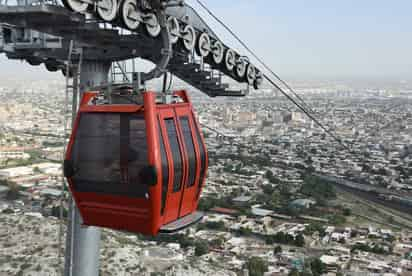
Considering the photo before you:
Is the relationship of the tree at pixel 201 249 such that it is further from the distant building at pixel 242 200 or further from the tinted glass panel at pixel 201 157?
the tinted glass panel at pixel 201 157

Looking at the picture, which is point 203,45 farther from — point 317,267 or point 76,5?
point 317,267

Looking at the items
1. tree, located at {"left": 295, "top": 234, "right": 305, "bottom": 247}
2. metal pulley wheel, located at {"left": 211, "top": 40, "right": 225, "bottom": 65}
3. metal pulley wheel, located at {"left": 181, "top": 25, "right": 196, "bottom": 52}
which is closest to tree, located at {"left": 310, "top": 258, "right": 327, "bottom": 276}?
tree, located at {"left": 295, "top": 234, "right": 305, "bottom": 247}

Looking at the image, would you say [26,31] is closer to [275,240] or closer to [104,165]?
[104,165]

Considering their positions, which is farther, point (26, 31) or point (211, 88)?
point (211, 88)

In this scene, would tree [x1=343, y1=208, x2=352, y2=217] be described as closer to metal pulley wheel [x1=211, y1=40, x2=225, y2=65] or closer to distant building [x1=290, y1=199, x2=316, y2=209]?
distant building [x1=290, y1=199, x2=316, y2=209]

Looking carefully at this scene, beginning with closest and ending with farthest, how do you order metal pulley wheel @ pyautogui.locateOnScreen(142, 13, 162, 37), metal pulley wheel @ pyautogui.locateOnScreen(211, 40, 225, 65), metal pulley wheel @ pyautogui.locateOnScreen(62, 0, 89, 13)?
metal pulley wheel @ pyautogui.locateOnScreen(62, 0, 89, 13) → metal pulley wheel @ pyautogui.locateOnScreen(142, 13, 162, 37) → metal pulley wheel @ pyautogui.locateOnScreen(211, 40, 225, 65)

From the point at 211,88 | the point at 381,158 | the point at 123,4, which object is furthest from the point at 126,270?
the point at 381,158
